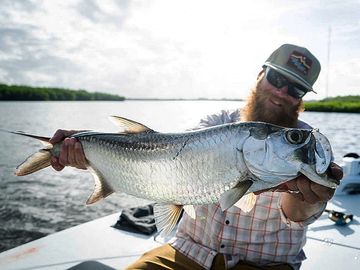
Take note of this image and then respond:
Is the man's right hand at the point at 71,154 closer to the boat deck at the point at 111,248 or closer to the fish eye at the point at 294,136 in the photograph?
the fish eye at the point at 294,136

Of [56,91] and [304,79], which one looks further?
[56,91]

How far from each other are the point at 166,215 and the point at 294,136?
→ 903mm

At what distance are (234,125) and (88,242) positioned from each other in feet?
11.0

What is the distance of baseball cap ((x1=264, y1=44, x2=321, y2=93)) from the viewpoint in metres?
3.61

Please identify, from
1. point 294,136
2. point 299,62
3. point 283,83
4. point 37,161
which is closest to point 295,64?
point 299,62

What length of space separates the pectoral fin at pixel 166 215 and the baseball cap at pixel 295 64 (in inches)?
72.7

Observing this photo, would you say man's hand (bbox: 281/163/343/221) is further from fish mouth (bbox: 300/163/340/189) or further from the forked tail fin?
the forked tail fin

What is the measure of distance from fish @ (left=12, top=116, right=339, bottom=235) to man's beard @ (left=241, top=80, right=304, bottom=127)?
4.70ft

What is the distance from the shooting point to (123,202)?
11102 millimetres

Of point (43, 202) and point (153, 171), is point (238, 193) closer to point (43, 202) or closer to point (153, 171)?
point (153, 171)

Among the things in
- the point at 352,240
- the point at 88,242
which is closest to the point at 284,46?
the point at 352,240

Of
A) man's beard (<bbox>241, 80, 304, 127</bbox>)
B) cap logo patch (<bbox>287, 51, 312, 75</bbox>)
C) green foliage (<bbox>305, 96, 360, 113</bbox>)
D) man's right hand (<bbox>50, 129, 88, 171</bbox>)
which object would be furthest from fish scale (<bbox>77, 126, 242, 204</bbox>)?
green foliage (<bbox>305, 96, 360, 113</bbox>)

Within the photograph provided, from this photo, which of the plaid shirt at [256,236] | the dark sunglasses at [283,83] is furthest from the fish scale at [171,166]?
the dark sunglasses at [283,83]

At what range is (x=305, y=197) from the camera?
2512mm
